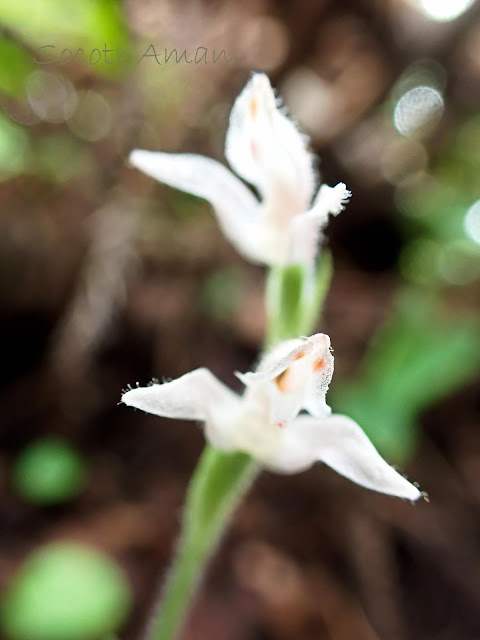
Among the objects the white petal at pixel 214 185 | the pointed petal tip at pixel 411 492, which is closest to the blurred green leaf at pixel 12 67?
the white petal at pixel 214 185

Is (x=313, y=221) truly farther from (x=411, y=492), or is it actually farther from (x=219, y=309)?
(x=219, y=309)

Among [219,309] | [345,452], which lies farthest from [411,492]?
[219,309]

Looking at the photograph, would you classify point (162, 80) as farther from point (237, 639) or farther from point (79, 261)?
point (237, 639)

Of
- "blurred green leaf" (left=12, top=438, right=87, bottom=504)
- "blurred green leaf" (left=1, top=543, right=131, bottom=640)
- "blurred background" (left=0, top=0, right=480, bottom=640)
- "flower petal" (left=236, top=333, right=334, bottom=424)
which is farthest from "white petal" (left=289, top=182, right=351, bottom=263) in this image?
"blurred green leaf" (left=12, top=438, right=87, bottom=504)

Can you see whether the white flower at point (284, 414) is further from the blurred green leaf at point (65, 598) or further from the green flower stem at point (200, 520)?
the blurred green leaf at point (65, 598)

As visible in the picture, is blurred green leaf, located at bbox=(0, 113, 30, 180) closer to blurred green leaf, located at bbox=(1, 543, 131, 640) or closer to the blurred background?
the blurred background

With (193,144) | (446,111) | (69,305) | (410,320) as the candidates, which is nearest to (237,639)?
(410,320)

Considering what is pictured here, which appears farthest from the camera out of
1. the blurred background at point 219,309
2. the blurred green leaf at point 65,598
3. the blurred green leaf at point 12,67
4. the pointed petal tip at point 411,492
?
the blurred background at point 219,309
